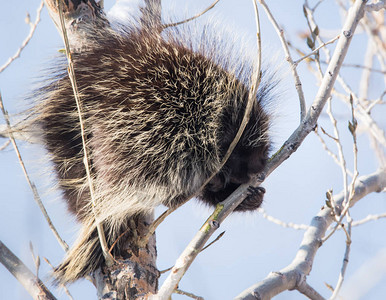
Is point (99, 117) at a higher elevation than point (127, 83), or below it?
below

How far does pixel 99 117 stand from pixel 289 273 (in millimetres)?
1116

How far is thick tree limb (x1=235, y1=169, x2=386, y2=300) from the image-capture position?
1.81 meters

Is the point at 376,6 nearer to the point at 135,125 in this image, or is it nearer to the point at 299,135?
the point at 299,135

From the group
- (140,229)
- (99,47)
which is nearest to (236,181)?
(140,229)

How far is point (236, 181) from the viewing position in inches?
97.1

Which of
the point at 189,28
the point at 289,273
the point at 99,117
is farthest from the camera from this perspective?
the point at 189,28

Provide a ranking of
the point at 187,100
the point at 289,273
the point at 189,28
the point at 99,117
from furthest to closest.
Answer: the point at 189,28, the point at 187,100, the point at 99,117, the point at 289,273

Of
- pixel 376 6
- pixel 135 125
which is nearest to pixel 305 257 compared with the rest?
pixel 135 125

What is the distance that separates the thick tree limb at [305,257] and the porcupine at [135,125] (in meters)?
0.35

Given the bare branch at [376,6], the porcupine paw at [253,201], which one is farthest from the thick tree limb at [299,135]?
the porcupine paw at [253,201]

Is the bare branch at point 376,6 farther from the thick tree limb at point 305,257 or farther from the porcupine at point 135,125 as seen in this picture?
the thick tree limb at point 305,257

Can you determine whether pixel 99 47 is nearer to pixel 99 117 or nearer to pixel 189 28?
pixel 99 117

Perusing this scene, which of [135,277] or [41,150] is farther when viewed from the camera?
[41,150]

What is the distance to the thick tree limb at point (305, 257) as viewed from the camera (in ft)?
5.93
